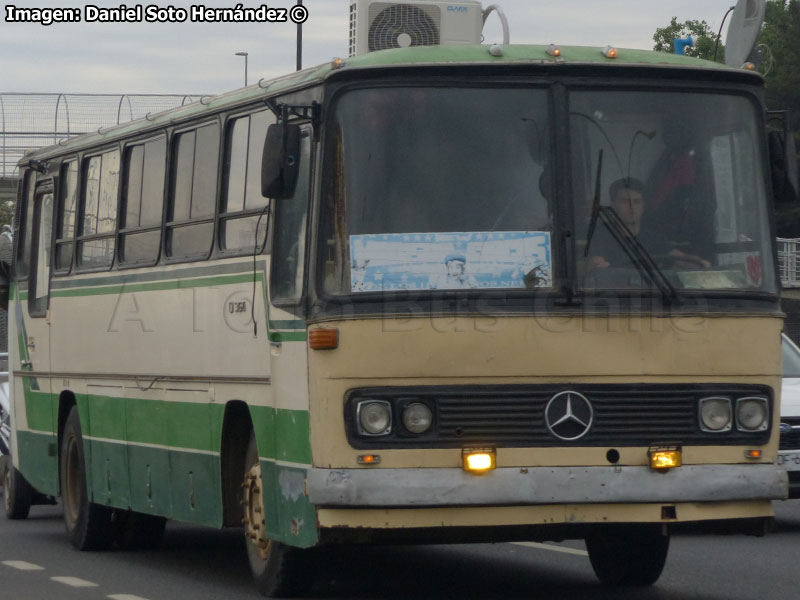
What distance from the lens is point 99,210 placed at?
14711mm

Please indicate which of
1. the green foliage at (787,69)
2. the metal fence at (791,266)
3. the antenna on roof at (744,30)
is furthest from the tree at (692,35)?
the antenna on roof at (744,30)

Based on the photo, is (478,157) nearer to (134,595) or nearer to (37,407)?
(134,595)

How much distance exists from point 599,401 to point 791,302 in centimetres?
3898

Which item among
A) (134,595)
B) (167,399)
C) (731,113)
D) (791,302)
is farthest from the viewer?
(791,302)

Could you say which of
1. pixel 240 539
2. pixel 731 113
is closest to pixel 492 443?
pixel 731 113

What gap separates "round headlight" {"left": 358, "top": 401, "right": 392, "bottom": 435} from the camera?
9.80 metres

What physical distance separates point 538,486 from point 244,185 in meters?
2.97

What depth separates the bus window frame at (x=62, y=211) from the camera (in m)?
15.3

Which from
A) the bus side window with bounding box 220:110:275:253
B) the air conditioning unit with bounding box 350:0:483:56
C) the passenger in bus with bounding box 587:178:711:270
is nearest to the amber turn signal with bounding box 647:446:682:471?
the passenger in bus with bounding box 587:178:711:270

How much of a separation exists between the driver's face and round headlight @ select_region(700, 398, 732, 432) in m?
0.99

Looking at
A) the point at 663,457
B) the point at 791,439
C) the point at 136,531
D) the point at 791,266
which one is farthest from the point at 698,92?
the point at 791,266

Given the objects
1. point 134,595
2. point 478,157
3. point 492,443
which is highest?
point 478,157

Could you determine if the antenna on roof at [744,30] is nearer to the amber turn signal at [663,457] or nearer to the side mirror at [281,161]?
the amber turn signal at [663,457]

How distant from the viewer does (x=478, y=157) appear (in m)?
10.0
